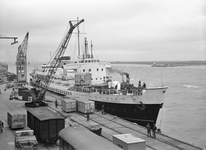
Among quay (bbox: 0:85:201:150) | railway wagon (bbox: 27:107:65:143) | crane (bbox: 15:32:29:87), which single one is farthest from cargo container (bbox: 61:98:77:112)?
crane (bbox: 15:32:29:87)

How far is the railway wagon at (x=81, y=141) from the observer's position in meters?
10.8

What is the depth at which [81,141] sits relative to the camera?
1160cm

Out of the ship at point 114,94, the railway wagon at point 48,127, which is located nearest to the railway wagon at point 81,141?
the railway wagon at point 48,127

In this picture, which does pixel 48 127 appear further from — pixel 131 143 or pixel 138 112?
pixel 138 112

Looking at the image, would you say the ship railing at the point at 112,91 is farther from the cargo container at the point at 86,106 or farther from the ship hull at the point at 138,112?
the cargo container at the point at 86,106

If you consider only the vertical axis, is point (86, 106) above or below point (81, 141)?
below

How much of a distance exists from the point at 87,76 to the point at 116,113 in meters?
9.20

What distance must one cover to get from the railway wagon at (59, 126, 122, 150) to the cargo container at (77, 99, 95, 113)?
13.4 m

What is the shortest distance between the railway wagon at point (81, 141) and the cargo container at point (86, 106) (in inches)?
Result: 529

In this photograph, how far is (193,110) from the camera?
4141 centimetres

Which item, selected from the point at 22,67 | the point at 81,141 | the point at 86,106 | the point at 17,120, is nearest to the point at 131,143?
the point at 81,141

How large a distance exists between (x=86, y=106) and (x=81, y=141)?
15612 millimetres

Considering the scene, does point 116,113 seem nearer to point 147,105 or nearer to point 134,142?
point 147,105

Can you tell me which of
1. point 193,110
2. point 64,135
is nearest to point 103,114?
point 64,135
